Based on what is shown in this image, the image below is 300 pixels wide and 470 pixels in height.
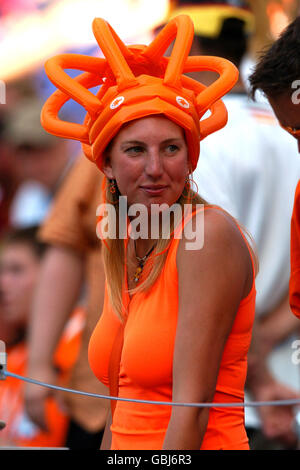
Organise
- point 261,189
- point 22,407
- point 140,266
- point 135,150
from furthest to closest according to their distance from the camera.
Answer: point 22,407 → point 261,189 → point 140,266 → point 135,150

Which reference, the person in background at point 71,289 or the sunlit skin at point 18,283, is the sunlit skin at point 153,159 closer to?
the person in background at point 71,289

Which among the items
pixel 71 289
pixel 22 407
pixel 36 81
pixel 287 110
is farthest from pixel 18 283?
pixel 287 110

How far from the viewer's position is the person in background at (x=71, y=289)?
12.1ft

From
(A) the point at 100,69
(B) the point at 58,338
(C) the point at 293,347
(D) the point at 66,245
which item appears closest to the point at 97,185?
(D) the point at 66,245

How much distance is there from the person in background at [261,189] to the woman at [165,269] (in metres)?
1.06

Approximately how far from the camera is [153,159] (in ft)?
6.90

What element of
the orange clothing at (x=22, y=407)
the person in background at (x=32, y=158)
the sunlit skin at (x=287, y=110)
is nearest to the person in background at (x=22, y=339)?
the orange clothing at (x=22, y=407)

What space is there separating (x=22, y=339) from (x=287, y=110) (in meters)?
3.07

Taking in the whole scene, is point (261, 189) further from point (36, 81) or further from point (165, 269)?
point (36, 81)

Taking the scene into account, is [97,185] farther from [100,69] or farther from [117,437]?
[117,437]

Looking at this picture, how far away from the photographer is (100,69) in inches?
90.0

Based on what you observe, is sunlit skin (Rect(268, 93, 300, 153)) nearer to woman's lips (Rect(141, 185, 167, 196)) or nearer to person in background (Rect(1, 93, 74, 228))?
woman's lips (Rect(141, 185, 167, 196))

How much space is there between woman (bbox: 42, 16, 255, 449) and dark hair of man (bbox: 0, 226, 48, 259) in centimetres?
262

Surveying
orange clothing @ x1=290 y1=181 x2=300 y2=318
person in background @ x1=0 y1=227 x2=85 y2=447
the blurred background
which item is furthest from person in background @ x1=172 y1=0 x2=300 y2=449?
the blurred background
